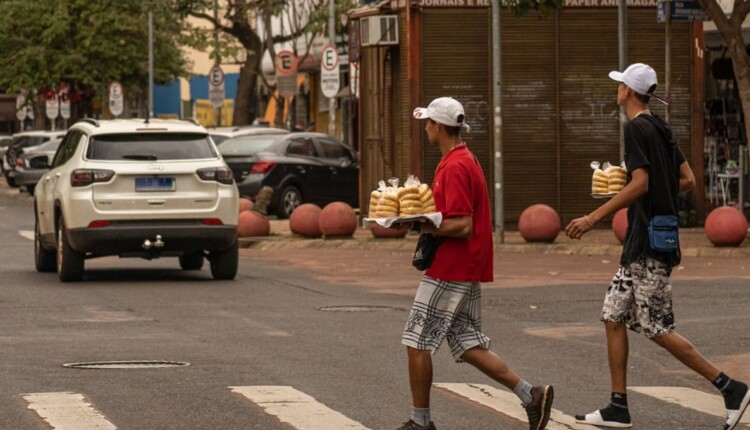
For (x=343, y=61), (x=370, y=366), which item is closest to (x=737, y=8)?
(x=370, y=366)

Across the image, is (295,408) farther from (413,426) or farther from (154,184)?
(154,184)

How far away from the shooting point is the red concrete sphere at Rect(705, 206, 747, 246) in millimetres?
23266

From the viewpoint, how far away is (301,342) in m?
14.2

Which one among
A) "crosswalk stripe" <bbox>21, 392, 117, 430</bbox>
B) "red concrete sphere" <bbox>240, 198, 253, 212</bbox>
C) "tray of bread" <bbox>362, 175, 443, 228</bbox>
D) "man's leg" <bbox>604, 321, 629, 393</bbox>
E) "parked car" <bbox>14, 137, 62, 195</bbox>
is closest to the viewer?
"tray of bread" <bbox>362, 175, 443, 228</bbox>

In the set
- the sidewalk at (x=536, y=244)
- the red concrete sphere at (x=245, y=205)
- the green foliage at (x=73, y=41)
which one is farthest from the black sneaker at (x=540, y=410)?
the green foliage at (x=73, y=41)

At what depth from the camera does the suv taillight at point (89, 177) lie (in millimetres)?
19750

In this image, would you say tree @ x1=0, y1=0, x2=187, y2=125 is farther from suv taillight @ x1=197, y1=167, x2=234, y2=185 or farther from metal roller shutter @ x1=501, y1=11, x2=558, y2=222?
suv taillight @ x1=197, y1=167, x2=234, y2=185

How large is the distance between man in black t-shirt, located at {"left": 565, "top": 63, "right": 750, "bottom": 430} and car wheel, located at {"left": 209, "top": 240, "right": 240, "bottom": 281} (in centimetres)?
1065

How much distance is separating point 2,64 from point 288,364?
53518 mm

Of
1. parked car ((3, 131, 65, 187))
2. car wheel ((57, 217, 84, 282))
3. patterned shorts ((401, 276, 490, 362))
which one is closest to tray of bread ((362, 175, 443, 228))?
patterned shorts ((401, 276, 490, 362))

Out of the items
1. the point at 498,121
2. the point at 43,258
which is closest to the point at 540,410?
the point at 43,258

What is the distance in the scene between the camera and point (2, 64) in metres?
64.6

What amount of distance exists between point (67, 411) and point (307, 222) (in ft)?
56.5

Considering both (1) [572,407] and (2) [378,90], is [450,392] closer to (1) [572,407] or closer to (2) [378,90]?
(1) [572,407]
